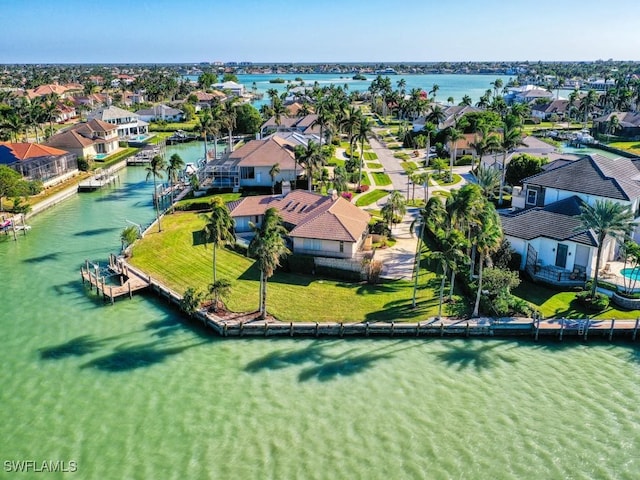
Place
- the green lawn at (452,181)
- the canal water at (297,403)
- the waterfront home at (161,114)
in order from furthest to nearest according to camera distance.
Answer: the waterfront home at (161,114)
the green lawn at (452,181)
the canal water at (297,403)

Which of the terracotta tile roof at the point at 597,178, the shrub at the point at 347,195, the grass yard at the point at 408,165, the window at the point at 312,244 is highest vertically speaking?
the terracotta tile roof at the point at 597,178

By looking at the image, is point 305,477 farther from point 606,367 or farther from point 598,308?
point 598,308

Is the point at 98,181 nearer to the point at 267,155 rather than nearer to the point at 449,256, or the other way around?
Answer: the point at 267,155

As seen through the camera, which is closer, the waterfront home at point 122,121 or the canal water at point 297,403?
the canal water at point 297,403

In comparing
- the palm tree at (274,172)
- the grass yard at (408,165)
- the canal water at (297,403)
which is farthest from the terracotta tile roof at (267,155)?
the canal water at (297,403)

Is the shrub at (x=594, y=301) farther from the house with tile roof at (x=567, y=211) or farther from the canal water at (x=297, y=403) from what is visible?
the canal water at (x=297, y=403)

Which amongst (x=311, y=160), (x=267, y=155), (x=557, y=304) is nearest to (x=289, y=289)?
(x=557, y=304)
